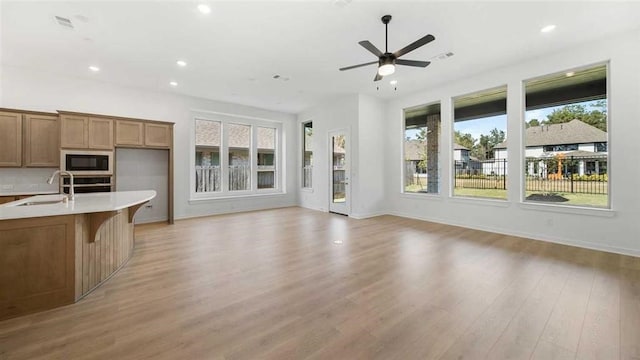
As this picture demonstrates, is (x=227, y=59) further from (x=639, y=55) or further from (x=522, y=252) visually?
(x=639, y=55)

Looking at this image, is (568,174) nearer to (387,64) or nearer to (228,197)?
(387,64)

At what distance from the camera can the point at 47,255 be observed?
2287 mm

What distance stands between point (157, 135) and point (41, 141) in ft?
6.15

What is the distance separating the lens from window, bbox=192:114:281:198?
23.0ft

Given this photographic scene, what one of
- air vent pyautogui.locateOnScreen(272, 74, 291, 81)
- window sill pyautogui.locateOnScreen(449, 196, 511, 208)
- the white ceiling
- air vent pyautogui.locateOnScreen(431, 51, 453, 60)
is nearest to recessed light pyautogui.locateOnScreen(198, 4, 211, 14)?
the white ceiling

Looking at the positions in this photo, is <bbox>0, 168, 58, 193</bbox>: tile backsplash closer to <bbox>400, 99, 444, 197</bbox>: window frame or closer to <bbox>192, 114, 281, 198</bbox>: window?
<bbox>192, 114, 281, 198</bbox>: window

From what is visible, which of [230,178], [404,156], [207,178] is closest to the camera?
[404,156]

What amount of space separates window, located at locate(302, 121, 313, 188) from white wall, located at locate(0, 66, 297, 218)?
864mm

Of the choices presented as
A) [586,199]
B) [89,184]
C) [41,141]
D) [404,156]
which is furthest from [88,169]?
[586,199]

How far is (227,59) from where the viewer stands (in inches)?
176

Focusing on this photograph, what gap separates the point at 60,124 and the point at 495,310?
23.5ft

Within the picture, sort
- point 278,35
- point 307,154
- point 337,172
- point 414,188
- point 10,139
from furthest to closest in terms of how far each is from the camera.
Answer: point 307,154, point 337,172, point 414,188, point 10,139, point 278,35

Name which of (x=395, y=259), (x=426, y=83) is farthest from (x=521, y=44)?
(x=395, y=259)

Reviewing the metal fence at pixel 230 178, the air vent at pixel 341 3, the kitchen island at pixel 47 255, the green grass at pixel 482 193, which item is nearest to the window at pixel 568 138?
the green grass at pixel 482 193
